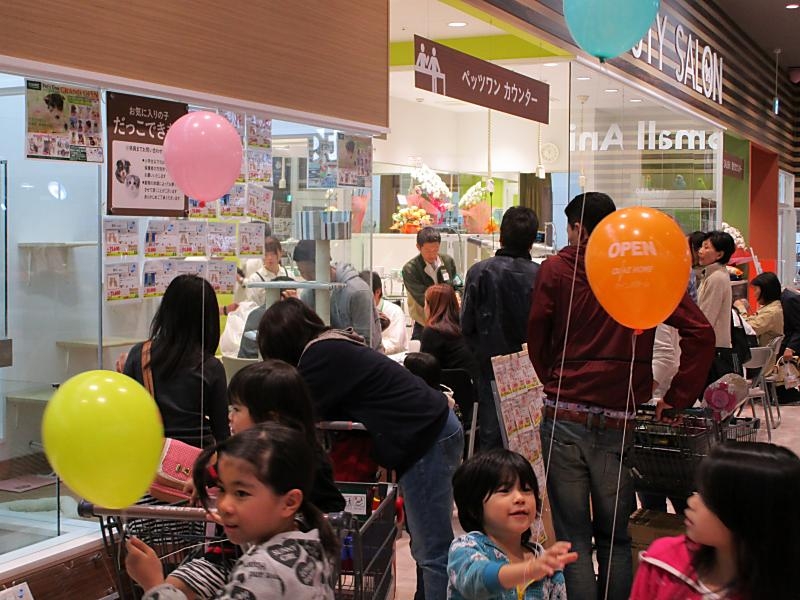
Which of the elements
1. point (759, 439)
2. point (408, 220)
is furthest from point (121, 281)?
point (759, 439)

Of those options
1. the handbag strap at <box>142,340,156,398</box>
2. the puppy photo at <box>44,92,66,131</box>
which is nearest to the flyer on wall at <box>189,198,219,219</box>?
the puppy photo at <box>44,92,66,131</box>

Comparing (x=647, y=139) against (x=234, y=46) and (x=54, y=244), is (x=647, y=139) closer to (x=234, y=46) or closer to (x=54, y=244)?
(x=234, y=46)

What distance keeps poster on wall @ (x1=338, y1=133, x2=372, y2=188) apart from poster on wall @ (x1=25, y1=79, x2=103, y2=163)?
5.27 feet

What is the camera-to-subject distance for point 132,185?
373 centimetres

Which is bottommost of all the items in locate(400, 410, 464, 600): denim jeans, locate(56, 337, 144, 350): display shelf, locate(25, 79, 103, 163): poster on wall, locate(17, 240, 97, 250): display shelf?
locate(400, 410, 464, 600): denim jeans

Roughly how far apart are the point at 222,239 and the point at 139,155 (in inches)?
25.3

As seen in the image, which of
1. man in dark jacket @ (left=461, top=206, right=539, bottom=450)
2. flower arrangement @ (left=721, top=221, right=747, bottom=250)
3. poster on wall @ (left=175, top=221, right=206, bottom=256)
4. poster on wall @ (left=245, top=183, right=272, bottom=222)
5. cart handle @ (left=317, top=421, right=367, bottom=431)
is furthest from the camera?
flower arrangement @ (left=721, top=221, right=747, bottom=250)

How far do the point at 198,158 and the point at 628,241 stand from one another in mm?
1481

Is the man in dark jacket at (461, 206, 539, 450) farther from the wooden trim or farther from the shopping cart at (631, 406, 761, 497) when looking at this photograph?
the shopping cart at (631, 406, 761, 497)

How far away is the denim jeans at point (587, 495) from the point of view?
3348mm

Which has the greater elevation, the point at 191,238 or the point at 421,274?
the point at 191,238

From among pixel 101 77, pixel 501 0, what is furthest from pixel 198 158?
pixel 501 0

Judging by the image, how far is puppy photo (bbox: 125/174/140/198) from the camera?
12.2ft

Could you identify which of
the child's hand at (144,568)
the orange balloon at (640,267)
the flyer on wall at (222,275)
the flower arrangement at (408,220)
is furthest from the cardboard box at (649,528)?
the flower arrangement at (408,220)
